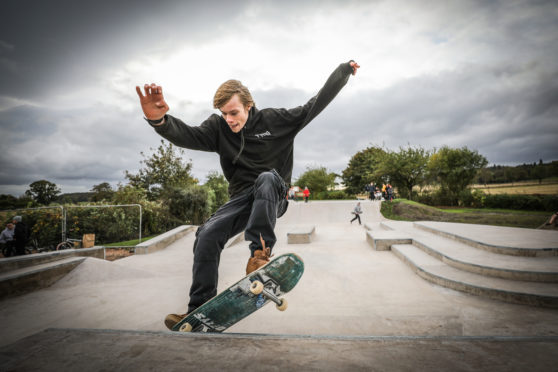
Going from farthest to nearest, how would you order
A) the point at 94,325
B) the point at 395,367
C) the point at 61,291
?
the point at 61,291 → the point at 94,325 → the point at 395,367

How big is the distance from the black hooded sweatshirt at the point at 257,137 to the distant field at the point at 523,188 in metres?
24.1

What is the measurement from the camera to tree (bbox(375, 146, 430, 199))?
29306mm

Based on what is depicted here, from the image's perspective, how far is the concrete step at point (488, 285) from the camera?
365 cm

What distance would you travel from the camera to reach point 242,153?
2.81 metres

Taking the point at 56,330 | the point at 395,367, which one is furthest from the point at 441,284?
the point at 56,330

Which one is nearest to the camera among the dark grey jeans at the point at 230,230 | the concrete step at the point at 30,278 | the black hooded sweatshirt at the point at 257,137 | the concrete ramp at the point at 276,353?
the concrete ramp at the point at 276,353

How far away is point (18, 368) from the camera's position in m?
1.41

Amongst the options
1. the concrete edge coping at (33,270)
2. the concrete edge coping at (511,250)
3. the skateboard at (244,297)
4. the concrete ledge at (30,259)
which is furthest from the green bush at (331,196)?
the skateboard at (244,297)

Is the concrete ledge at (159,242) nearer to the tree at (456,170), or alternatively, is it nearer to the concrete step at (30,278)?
the concrete step at (30,278)

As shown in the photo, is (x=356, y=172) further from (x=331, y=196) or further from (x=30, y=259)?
(x=30, y=259)

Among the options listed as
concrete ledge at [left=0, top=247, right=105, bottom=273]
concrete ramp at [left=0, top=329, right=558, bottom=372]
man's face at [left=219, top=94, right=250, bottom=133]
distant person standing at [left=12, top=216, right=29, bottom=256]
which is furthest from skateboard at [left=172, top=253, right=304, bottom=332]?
distant person standing at [left=12, top=216, right=29, bottom=256]

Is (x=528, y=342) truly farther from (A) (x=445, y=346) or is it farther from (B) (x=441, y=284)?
(B) (x=441, y=284)

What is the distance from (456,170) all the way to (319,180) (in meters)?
19.1

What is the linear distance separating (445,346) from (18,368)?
7.76ft
